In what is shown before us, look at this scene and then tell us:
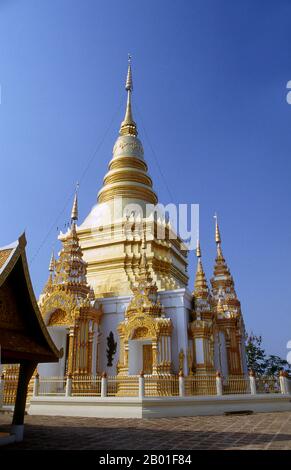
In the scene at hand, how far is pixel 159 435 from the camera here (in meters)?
8.26

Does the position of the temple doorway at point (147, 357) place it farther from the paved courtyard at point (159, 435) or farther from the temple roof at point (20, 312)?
the temple roof at point (20, 312)

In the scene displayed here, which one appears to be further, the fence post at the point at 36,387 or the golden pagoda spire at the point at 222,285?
the golden pagoda spire at the point at 222,285

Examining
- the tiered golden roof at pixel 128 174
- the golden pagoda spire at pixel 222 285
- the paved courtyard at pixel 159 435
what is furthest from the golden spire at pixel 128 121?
the paved courtyard at pixel 159 435

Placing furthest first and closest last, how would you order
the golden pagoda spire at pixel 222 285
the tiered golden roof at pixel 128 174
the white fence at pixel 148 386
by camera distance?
the tiered golden roof at pixel 128 174
the golden pagoda spire at pixel 222 285
the white fence at pixel 148 386

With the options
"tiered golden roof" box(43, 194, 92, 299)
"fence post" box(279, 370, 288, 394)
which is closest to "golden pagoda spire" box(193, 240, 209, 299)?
"fence post" box(279, 370, 288, 394)

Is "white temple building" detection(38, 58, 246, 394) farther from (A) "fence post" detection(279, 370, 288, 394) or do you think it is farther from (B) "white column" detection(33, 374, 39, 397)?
(A) "fence post" detection(279, 370, 288, 394)

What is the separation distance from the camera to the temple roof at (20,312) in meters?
7.22

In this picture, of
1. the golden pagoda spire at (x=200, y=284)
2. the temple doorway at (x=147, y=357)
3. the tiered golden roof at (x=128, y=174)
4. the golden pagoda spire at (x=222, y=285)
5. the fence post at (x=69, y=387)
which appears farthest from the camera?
the tiered golden roof at (x=128, y=174)

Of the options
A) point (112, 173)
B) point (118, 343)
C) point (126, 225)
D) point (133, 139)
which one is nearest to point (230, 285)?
point (126, 225)

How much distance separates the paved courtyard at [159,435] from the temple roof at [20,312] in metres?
1.65

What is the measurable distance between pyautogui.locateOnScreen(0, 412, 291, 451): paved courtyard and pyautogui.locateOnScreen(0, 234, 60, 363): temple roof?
165cm

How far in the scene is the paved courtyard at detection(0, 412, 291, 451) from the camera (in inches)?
271

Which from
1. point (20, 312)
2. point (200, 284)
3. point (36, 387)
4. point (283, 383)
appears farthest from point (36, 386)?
point (283, 383)

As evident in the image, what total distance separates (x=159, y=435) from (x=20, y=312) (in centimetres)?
396
